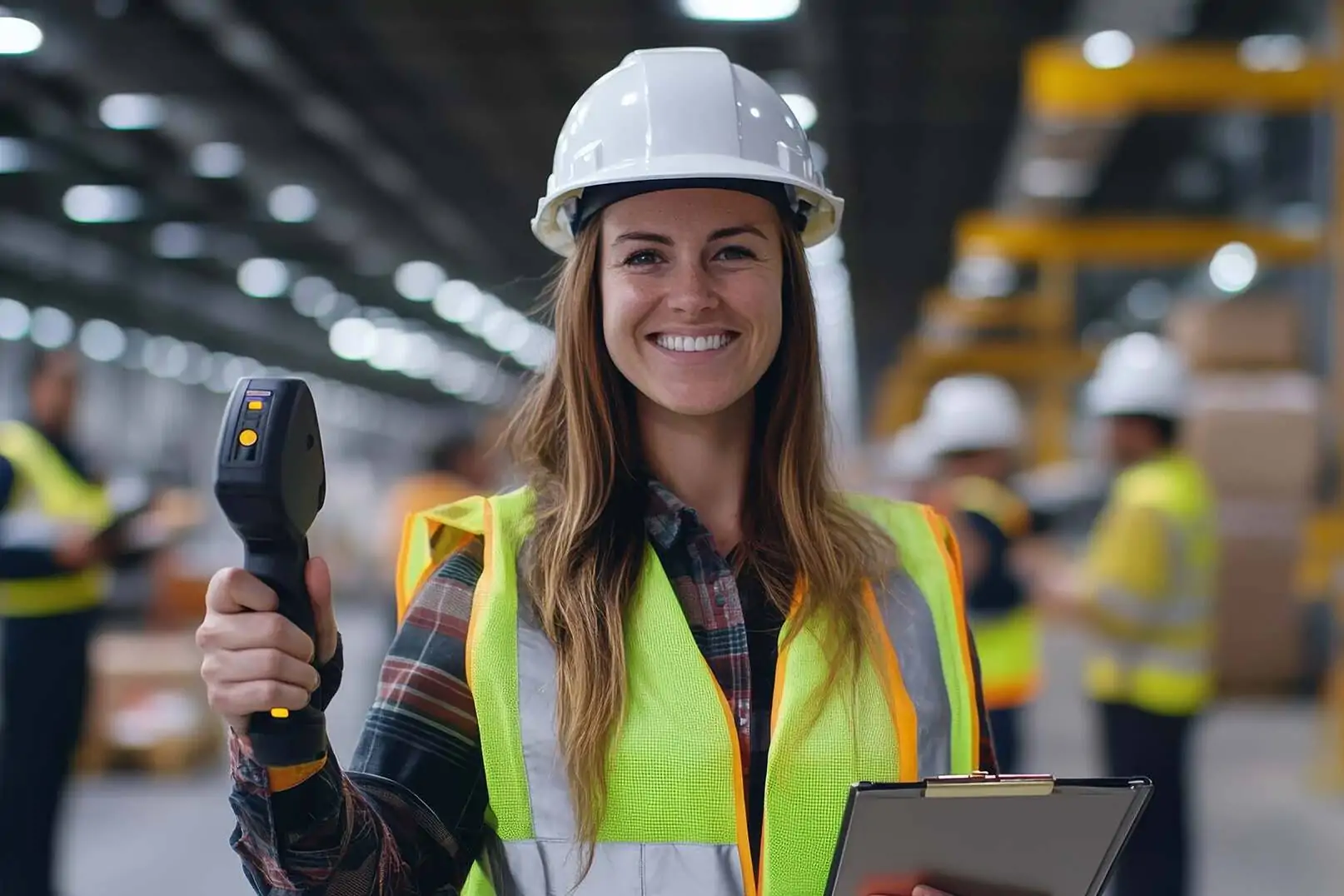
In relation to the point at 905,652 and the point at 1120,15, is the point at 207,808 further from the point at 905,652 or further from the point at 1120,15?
the point at 1120,15

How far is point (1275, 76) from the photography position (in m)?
8.81

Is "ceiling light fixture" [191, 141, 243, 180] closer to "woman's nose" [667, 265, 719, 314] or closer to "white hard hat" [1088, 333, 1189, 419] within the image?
"white hard hat" [1088, 333, 1189, 419]

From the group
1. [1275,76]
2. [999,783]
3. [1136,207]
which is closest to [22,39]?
[1275,76]

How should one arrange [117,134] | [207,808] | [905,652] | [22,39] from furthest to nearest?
[117,134]
[22,39]
[207,808]
[905,652]

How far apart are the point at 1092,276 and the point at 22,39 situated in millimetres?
21112

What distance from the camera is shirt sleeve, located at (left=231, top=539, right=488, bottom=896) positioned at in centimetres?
125

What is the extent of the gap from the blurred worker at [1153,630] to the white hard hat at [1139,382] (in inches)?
2.4

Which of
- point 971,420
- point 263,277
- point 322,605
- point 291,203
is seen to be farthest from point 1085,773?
point 263,277

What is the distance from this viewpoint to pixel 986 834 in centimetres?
132

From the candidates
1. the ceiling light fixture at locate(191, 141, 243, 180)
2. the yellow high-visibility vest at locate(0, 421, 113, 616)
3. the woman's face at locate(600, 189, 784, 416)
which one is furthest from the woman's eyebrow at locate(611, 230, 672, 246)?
the ceiling light fixture at locate(191, 141, 243, 180)

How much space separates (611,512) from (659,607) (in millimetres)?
137

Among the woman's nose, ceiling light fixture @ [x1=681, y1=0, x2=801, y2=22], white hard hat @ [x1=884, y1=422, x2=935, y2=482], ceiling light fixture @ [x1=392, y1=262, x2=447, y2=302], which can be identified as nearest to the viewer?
the woman's nose

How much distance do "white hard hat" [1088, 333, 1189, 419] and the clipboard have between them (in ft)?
10.8

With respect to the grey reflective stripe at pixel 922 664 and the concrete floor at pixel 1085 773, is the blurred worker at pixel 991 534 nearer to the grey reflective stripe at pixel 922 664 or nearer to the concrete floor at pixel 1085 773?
the concrete floor at pixel 1085 773
